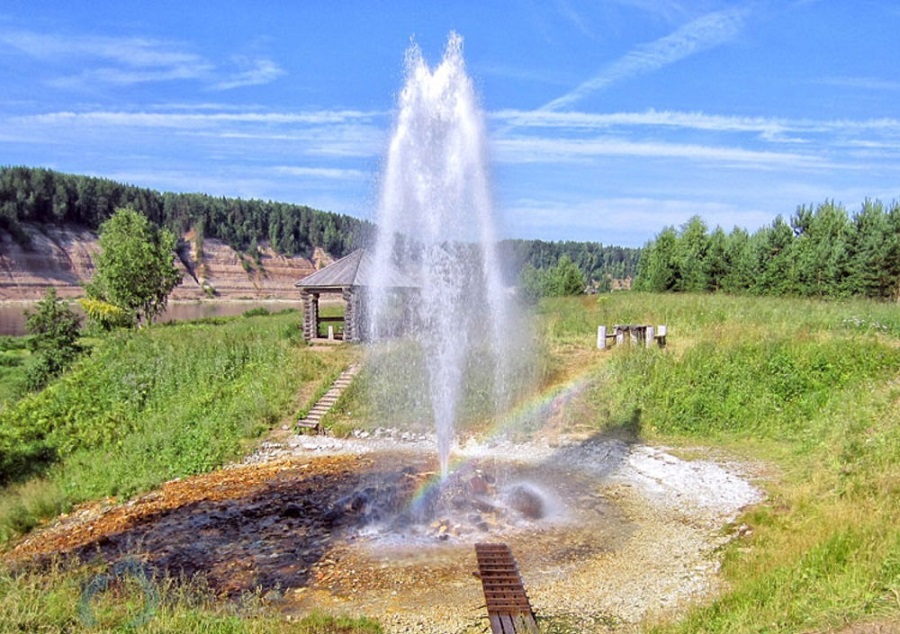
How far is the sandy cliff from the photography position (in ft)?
283

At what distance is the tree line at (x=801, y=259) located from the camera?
109 ft

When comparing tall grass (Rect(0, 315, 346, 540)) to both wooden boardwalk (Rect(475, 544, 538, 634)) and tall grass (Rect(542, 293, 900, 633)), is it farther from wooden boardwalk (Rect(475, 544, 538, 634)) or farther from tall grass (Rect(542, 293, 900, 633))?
tall grass (Rect(542, 293, 900, 633))

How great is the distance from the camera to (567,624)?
697 centimetres

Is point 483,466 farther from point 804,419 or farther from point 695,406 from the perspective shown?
point 804,419

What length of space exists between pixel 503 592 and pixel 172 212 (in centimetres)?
13369

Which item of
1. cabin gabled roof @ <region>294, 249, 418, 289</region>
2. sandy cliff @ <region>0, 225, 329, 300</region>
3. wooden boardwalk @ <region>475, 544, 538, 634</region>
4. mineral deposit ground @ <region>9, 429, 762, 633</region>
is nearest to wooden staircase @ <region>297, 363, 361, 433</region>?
mineral deposit ground @ <region>9, 429, 762, 633</region>

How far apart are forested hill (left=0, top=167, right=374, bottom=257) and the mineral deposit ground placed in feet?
245

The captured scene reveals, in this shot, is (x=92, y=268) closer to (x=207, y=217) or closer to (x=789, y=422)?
(x=207, y=217)

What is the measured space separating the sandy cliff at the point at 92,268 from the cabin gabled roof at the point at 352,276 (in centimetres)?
5576

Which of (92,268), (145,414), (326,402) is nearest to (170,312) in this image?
(92,268)

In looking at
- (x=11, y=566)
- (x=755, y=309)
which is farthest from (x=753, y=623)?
(x=755, y=309)

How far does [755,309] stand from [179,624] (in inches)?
934

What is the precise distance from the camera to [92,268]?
9562 cm

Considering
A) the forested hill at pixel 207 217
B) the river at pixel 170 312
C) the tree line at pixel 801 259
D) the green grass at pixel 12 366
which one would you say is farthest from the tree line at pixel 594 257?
the green grass at pixel 12 366
